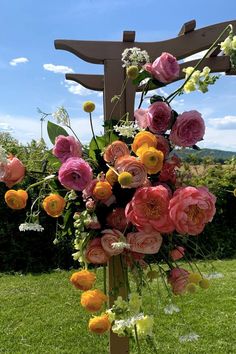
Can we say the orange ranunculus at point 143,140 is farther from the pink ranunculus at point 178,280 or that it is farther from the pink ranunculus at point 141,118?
the pink ranunculus at point 178,280

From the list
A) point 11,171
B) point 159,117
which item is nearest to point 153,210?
point 159,117

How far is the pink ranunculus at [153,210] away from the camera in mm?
1087

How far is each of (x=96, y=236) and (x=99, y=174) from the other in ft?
0.55

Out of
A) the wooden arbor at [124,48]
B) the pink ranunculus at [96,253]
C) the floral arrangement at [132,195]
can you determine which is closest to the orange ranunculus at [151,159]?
the floral arrangement at [132,195]

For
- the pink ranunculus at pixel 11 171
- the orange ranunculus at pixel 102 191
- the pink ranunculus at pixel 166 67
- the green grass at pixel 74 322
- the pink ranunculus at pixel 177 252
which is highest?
the pink ranunculus at pixel 166 67

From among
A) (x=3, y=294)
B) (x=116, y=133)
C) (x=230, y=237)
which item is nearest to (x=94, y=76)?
(x=116, y=133)

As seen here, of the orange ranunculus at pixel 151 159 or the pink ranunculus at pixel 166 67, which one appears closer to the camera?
the orange ranunculus at pixel 151 159

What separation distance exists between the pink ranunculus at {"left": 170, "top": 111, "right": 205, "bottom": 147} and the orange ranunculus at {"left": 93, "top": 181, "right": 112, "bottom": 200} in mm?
228

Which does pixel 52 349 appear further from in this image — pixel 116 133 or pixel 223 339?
pixel 116 133

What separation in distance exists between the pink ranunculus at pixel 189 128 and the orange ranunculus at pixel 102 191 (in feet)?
→ 0.75

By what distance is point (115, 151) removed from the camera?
125 centimetres

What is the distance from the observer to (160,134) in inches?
50.5

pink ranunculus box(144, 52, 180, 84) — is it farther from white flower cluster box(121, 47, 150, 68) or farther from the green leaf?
the green leaf

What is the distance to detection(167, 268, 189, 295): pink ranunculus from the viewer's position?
1.26m
